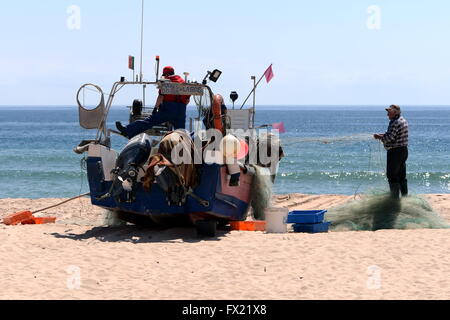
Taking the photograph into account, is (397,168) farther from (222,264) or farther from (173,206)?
(222,264)

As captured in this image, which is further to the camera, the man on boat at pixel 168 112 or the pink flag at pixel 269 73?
the pink flag at pixel 269 73

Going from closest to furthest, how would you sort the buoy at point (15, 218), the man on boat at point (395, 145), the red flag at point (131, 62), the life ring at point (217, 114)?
the life ring at point (217, 114), the red flag at point (131, 62), the man on boat at point (395, 145), the buoy at point (15, 218)

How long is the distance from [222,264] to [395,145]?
4.25 metres

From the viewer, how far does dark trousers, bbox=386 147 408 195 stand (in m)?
12.7

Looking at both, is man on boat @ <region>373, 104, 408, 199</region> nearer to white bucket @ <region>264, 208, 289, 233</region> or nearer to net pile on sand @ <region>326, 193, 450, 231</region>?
net pile on sand @ <region>326, 193, 450, 231</region>

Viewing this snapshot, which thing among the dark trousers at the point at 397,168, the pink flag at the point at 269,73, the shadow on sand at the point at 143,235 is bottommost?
the shadow on sand at the point at 143,235

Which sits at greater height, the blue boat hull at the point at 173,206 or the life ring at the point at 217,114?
the life ring at the point at 217,114

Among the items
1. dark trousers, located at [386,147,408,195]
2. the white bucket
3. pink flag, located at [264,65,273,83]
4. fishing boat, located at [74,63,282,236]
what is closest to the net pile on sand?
dark trousers, located at [386,147,408,195]

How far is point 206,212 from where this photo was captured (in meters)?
11.5

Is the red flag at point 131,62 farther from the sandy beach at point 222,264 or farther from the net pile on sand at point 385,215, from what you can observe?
the net pile on sand at point 385,215

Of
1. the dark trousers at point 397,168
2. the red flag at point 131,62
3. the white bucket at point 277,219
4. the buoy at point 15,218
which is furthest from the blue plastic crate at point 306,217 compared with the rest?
the buoy at point 15,218

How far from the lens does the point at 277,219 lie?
12062 mm

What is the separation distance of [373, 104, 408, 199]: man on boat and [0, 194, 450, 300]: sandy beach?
125cm

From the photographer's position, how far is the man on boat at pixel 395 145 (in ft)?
41.3
